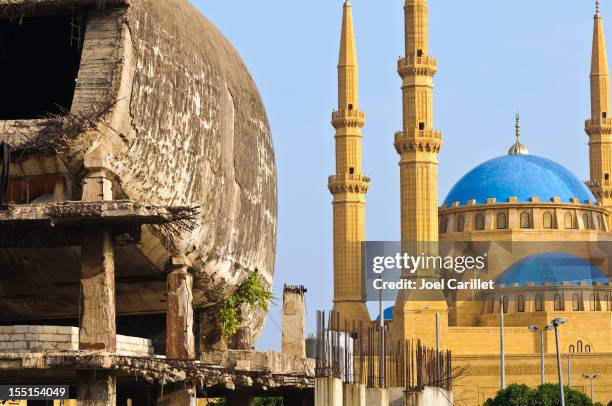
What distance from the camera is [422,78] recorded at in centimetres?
6919

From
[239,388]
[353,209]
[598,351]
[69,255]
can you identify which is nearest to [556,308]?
[598,351]

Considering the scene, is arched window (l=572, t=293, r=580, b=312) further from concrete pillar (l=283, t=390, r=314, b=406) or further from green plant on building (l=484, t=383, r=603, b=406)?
concrete pillar (l=283, t=390, r=314, b=406)

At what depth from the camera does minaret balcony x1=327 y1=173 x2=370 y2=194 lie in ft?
246

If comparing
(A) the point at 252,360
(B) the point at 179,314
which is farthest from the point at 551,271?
(B) the point at 179,314

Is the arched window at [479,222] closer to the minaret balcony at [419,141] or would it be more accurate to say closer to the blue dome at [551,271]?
the blue dome at [551,271]

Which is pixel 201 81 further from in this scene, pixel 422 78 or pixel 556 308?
pixel 556 308

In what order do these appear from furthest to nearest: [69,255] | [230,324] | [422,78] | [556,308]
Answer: [556,308] < [422,78] < [230,324] < [69,255]

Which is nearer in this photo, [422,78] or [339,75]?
[422,78]

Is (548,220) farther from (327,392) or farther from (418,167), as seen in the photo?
(327,392)

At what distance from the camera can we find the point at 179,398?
63.5 ft

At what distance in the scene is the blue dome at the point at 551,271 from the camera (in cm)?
7531

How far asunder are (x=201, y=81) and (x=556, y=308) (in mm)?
56423

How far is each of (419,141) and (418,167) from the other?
A: 134cm

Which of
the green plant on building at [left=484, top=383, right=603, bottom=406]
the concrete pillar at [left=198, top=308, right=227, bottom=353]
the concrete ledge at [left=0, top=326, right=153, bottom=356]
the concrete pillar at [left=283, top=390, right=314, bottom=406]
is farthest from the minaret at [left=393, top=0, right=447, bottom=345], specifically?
the concrete ledge at [left=0, top=326, right=153, bottom=356]
